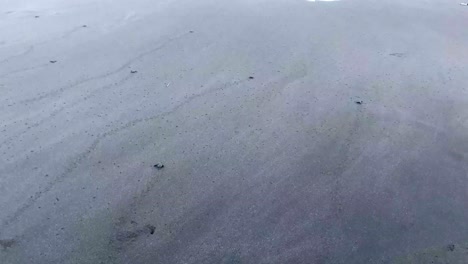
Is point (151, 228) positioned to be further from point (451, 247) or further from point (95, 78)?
point (95, 78)

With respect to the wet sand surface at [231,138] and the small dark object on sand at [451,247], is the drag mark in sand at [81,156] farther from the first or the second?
the small dark object on sand at [451,247]

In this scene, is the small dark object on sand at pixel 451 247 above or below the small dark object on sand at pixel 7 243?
below

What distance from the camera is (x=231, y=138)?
10.8 feet

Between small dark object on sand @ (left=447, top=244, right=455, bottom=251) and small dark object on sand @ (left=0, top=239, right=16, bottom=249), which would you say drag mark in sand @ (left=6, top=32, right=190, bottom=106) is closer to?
small dark object on sand @ (left=0, top=239, right=16, bottom=249)

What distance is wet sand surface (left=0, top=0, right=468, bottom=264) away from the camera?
2537 millimetres

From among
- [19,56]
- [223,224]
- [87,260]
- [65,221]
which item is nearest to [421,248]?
[223,224]

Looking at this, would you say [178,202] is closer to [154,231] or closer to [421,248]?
[154,231]

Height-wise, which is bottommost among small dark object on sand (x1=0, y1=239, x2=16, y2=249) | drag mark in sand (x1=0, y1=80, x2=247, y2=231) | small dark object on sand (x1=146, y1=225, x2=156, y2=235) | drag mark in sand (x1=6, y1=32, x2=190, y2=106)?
small dark object on sand (x1=146, y1=225, x2=156, y2=235)

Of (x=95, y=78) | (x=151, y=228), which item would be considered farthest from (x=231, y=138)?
(x=95, y=78)

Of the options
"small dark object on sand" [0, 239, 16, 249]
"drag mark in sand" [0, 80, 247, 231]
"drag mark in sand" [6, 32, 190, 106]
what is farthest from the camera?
"drag mark in sand" [6, 32, 190, 106]

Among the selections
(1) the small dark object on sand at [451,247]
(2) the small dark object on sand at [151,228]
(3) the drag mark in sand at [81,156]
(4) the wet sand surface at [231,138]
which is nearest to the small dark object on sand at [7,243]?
(4) the wet sand surface at [231,138]

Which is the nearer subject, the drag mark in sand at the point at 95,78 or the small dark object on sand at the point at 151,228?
the small dark object on sand at the point at 151,228

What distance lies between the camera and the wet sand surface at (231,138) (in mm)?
2537

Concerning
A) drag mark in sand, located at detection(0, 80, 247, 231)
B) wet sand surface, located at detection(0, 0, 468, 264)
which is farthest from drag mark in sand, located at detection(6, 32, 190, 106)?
drag mark in sand, located at detection(0, 80, 247, 231)
